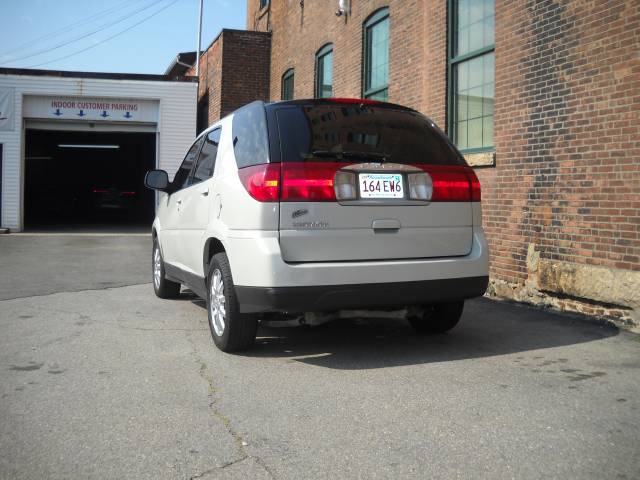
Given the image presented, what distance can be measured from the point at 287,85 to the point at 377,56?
6129 millimetres

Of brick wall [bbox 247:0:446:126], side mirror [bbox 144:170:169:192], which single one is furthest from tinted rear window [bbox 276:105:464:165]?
brick wall [bbox 247:0:446:126]

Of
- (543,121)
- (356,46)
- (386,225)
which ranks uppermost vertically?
(356,46)

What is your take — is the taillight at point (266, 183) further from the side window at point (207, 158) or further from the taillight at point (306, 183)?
the side window at point (207, 158)

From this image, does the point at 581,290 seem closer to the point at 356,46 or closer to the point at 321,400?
the point at 321,400

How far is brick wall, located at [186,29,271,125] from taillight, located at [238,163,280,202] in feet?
48.9

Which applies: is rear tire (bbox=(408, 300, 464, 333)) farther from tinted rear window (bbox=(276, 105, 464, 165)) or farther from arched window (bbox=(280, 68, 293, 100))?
arched window (bbox=(280, 68, 293, 100))

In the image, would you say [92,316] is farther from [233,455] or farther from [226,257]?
[233,455]

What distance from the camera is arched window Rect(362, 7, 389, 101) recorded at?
11.2 meters

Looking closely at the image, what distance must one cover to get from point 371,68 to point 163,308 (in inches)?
266

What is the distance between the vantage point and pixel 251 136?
15.4 ft

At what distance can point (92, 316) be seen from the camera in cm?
648

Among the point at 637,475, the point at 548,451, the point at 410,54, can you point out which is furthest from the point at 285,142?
the point at 410,54

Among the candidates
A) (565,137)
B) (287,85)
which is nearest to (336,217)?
(565,137)

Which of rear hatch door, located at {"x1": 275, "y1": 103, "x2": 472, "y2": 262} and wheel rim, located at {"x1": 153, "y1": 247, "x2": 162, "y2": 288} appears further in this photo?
wheel rim, located at {"x1": 153, "y1": 247, "x2": 162, "y2": 288}
